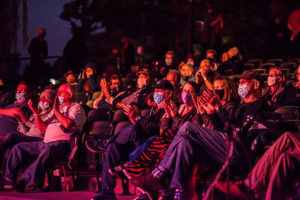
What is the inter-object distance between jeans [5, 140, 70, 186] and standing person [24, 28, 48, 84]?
783 centimetres

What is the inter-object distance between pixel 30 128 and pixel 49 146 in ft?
4.09

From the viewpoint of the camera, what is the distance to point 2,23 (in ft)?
63.4

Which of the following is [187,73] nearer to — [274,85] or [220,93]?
[274,85]

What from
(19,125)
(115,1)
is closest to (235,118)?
(19,125)

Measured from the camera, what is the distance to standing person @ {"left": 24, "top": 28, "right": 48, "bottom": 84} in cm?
1783

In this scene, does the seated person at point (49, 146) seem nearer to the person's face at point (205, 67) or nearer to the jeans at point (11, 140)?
the jeans at point (11, 140)

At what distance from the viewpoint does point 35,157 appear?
33.2 ft

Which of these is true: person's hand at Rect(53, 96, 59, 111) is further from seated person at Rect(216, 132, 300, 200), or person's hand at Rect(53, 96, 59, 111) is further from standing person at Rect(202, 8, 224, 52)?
standing person at Rect(202, 8, 224, 52)

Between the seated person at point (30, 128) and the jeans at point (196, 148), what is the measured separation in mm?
3292

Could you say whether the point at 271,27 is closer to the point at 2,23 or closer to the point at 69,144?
the point at 2,23

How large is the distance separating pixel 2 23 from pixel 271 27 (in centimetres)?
738

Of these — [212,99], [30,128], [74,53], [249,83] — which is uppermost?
[74,53]

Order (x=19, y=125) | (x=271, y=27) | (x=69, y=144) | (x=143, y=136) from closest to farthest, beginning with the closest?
(x=143, y=136), (x=69, y=144), (x=19, y=125), (x=271, y=27)

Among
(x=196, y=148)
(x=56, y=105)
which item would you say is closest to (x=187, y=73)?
(x=56, y=105)
